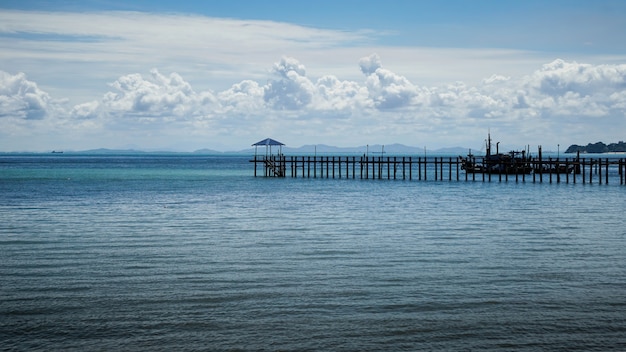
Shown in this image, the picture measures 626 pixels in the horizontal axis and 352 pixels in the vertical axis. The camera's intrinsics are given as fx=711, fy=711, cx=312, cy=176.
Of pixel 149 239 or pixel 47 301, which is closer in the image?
pixel 47 301

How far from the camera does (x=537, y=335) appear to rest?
13.4m

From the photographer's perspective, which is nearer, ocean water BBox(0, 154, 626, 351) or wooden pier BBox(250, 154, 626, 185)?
ocean water BBox(0, 154, 626, 351)

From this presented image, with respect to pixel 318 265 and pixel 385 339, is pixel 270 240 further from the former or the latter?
pixel 385 339

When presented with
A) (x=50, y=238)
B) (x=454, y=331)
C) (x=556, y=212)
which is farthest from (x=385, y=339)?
(x=556, y=212)

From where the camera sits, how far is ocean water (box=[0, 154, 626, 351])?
13320mm

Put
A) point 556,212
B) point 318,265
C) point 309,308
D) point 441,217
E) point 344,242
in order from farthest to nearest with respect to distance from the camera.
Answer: point 556,212 < point 441,217 < point 344,242 < point 318,265 < point 309,308

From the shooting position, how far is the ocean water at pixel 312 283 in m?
13.3

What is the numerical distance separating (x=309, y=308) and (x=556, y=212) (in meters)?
25.7

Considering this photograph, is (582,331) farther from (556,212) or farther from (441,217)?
(556,212)

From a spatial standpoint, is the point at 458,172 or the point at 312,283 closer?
the point at 312,283

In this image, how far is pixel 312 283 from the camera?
699 inches

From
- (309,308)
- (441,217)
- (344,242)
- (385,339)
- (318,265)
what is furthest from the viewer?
(441,217)

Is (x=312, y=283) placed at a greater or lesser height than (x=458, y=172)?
lesser

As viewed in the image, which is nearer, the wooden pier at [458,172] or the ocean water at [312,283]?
the ocean water at [312,283]
